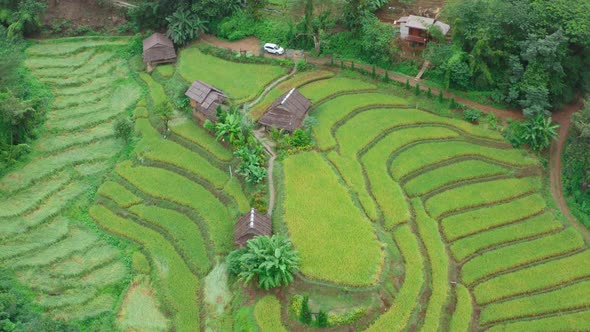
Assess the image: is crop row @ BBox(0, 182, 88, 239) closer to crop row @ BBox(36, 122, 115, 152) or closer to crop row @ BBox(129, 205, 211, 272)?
crop row @ BBox(36, 122, 115, 152)

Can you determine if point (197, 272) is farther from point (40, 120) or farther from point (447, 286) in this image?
point (40, 120)

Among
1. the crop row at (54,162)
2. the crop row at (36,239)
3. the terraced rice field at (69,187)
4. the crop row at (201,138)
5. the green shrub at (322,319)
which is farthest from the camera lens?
the crop row at (201,138)

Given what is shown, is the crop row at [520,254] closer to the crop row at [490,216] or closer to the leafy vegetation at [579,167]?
the crop row at [490,216]

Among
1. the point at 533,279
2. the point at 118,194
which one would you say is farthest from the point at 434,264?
the point at 118,194

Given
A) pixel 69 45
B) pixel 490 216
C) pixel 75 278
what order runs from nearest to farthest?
pixel 75 278 < pixel 490 216 < pixel 69 45

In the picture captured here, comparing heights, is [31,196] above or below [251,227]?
below

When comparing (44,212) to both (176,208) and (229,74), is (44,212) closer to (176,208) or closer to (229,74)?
A: (176,208)

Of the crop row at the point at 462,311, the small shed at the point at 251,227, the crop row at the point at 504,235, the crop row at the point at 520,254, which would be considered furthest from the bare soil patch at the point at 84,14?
the crop row at the point at 462,311
